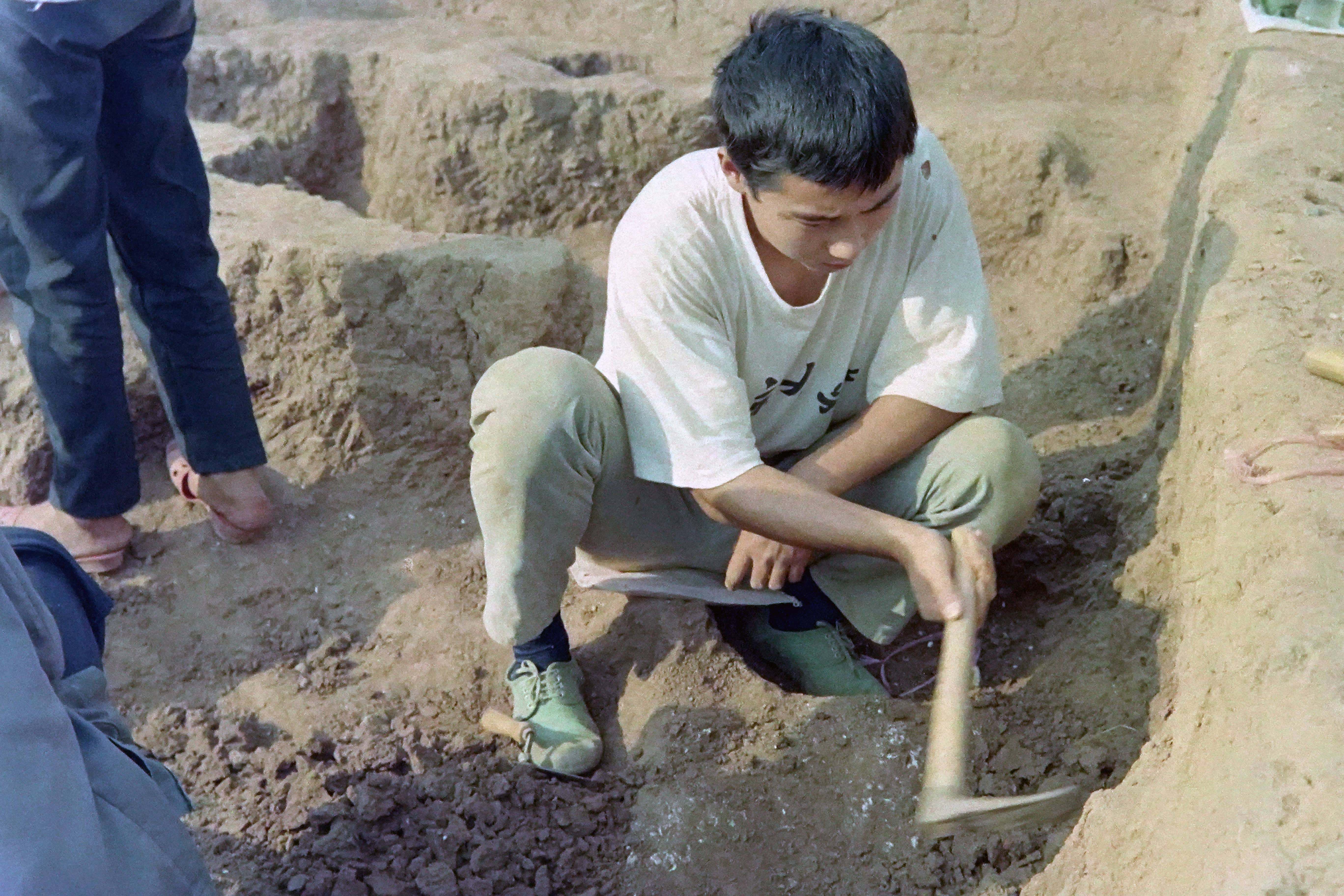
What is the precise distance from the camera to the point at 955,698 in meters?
1.63

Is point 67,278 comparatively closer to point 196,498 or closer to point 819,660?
point 196,498

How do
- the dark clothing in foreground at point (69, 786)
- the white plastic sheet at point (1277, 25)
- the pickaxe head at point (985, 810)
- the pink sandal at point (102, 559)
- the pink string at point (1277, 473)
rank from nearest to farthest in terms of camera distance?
1. the dark clothing in foreground at point (69, 786)
2. the pickaxe head at point (985, 810)
3. the pink string at point (1277, 473)
4. the pink sandal at point (102, 559)
5. the white plastic sheet at point (1277, 25)

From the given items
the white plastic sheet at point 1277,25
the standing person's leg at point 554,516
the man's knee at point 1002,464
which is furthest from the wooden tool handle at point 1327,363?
the white plastic sheet at point 1277,25

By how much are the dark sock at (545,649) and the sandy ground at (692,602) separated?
0.15 metres

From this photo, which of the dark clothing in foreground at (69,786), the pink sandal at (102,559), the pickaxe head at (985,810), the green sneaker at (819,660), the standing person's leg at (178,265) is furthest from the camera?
the pink sandal at (102,559)

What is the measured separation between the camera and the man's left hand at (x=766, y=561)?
205 centimetres

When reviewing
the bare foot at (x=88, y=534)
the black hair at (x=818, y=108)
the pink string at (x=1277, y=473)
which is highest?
the black hair at (x=818, y=108)

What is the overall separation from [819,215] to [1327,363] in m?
0.77

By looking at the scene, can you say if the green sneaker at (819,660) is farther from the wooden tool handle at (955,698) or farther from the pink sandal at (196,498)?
the pink sandal at (196,498)

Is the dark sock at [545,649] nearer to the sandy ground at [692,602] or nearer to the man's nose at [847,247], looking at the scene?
the sandy ground at [692,602]

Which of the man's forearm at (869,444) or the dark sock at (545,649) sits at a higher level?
the man's forearm at (869,444)

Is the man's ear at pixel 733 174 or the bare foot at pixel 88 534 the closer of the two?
the man's ear at pixel 733 174

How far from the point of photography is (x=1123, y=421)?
9.14 feet

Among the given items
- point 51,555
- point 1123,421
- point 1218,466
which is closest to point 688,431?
point 1218,466
